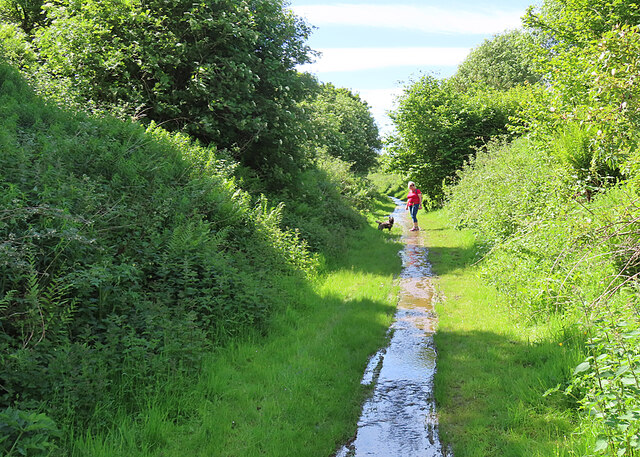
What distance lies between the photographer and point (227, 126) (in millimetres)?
12445

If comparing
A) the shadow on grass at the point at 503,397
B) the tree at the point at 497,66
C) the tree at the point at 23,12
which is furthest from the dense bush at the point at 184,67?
the tree at the point at 497,66

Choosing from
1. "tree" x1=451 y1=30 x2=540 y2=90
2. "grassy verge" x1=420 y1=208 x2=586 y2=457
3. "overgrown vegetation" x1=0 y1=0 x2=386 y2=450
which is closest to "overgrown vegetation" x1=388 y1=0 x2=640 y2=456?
"grassy verge" x1=420 y1=208 x2=586 y2=457

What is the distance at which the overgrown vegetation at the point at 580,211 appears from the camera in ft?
12.6

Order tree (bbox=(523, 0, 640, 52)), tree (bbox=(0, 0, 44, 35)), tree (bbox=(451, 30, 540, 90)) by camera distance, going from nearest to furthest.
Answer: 1. tree (bbox=(523, 0, 640, 52))
2. tree (bbox=(0, 0, 44, 35))
3. tree (bbox=(451, 30, 540, 90))

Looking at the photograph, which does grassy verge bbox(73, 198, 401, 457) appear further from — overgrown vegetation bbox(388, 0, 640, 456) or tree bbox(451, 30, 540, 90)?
tree bbox(451, 30, 540, 90)

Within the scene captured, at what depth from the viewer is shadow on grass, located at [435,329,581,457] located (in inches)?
164

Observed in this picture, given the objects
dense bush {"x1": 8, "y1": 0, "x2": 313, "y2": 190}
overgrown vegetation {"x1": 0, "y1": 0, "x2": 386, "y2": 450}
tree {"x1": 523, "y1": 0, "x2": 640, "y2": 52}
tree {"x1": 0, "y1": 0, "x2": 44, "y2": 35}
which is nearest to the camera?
overgrown vegetation {"x1": 0, "y1": 0, "x2": 386, "y2": 450}

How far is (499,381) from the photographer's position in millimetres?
5320

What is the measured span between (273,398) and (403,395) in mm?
1620

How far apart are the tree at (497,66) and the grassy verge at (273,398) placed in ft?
134

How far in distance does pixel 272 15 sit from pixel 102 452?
12.9 metres

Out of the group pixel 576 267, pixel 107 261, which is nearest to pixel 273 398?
pixel 107 261

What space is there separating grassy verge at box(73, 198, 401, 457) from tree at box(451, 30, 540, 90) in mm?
40816

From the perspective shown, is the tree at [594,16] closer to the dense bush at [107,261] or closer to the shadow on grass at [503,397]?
the shadow on grass at [503,397]
